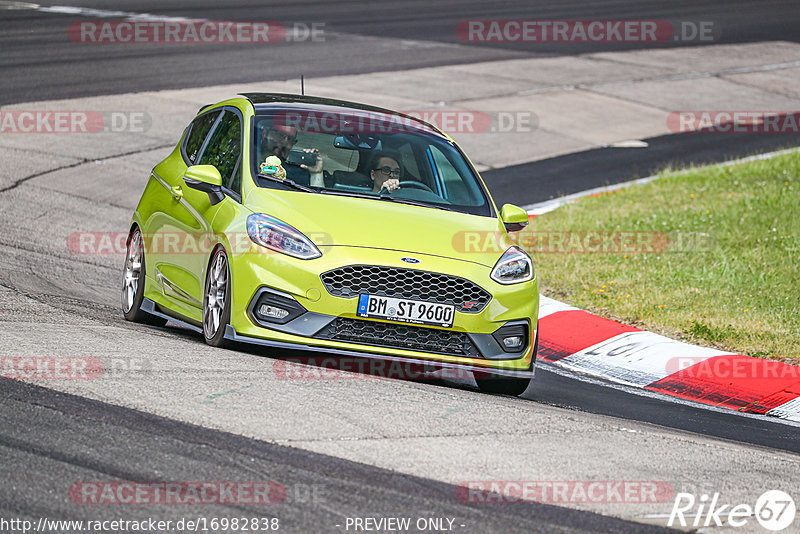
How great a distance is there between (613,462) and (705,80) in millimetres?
19813

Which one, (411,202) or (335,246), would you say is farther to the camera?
(411,202)

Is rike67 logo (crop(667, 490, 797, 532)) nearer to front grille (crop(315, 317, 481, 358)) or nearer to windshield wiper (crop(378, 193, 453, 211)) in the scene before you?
front grille (crop(315, 317, 481, 358))

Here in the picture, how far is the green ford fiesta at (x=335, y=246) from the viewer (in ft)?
24.7

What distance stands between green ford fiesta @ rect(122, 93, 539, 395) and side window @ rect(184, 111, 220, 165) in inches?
1.5

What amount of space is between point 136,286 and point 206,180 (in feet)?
4.81

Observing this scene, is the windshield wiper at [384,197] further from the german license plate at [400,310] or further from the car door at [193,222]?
the german license plate at [400,310]

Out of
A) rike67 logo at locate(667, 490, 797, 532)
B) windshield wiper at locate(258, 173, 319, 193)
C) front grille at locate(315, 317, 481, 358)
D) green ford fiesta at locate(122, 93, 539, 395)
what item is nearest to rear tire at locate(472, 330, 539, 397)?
green ford fiesta at locate(122, 93, 539, 395)

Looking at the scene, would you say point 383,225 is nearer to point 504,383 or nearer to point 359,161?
point 359,161

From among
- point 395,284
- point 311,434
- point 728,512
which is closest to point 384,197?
point 395,284

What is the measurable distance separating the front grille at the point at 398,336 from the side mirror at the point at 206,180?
138 cm

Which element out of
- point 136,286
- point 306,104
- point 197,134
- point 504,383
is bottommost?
point 504,383

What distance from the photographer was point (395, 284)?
7547 mm

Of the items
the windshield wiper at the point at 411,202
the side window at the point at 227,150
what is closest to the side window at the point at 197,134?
the side window at the point at 227,150

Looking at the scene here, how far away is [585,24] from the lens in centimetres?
3089
